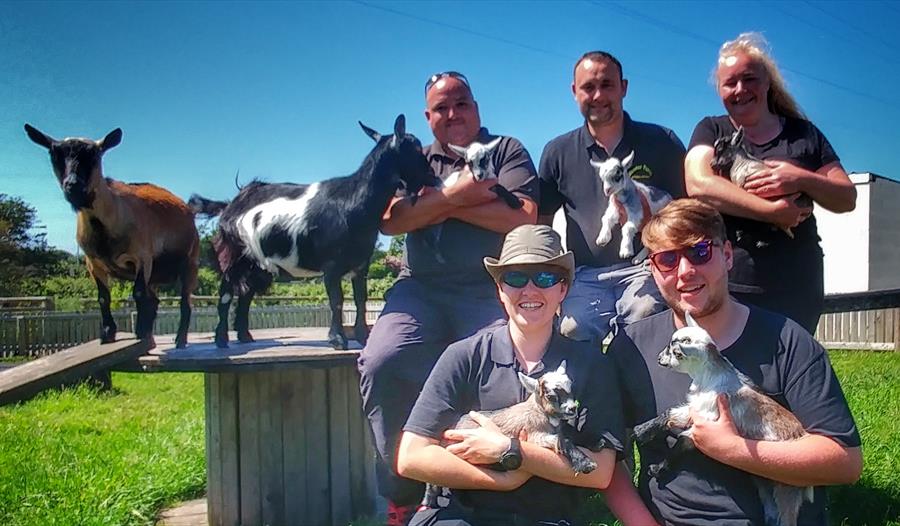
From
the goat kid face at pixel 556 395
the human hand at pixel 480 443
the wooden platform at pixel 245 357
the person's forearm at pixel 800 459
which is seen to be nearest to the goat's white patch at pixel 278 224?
the wooden platform at pixel 245 357

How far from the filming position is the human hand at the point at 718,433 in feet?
7.39

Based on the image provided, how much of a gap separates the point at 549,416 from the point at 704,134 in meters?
1.69

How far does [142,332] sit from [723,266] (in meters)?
3.26

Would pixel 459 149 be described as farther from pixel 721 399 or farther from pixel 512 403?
pixel 721 399

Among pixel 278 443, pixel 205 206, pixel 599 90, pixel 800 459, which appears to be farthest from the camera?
pixel 205 206

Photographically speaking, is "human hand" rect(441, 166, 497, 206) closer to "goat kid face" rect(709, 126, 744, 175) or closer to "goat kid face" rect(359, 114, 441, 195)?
"goat kid face" rect(359, 114, 441, 195)

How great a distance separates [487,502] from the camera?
247 centimetres

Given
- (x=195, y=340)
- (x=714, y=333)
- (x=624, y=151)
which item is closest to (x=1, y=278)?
(x=195, y=340)

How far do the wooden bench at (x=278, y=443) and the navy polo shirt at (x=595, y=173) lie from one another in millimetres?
1631

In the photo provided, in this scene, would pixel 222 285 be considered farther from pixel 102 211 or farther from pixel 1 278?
pixel 1 278

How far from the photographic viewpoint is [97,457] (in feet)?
20.5

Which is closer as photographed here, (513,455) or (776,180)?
(513,455)

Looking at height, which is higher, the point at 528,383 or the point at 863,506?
the point at 528,383

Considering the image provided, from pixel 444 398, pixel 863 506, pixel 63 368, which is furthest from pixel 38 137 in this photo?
pixel 863 506
